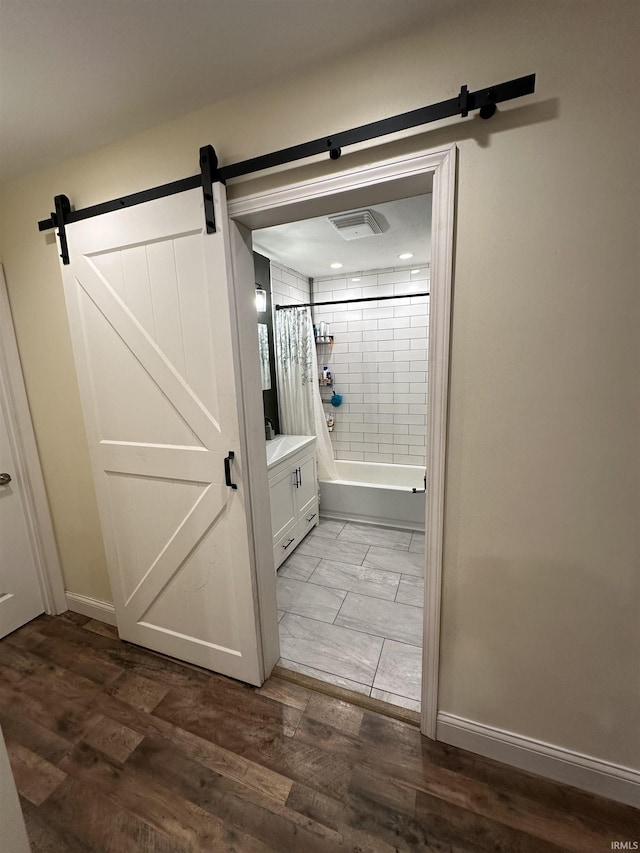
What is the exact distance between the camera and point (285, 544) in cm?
260

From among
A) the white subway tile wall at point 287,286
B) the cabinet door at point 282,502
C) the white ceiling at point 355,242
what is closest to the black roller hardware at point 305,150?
the white ceiling at point 355,242

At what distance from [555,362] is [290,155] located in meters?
1.14

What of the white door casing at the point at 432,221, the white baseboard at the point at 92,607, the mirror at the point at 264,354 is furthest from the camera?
the mirror at the point at 264,354

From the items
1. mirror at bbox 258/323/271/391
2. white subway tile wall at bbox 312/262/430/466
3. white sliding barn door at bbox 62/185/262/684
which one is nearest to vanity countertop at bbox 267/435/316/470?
mirror at bbox 258/323/271/391

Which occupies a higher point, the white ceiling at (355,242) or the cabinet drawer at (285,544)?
the white ceiling at (355,242)

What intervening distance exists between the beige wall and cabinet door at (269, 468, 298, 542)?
140 centimetres

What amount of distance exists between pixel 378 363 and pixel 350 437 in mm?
917

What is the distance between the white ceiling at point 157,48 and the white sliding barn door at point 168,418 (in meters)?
0.35

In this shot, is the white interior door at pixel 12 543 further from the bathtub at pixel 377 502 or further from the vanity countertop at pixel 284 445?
the bathtub at pixel 377 502

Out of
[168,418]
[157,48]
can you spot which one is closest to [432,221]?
[157,48]

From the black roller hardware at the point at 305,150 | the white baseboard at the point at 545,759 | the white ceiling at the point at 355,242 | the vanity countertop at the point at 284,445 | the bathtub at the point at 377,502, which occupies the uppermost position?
the white ceiling at the point at 355,242

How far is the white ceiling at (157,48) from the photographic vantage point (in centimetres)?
95

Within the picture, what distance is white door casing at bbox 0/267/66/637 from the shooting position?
1915 mm

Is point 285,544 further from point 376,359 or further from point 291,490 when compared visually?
point 376,359
